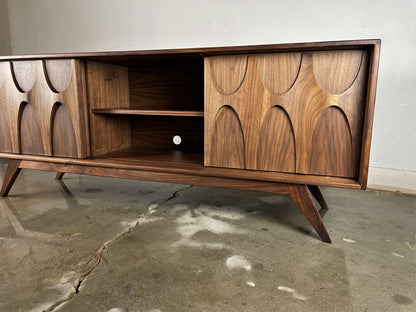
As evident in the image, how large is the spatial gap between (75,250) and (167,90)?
97 cm

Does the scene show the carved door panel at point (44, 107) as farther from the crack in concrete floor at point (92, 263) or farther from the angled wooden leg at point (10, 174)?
the crack in concrete floor at point (92, 263)

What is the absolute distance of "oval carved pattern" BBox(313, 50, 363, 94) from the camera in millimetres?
1047

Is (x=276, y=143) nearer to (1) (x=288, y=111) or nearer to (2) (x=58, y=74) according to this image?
(1) (x=288, y=111)

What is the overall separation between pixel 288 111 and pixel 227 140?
0.86 ft

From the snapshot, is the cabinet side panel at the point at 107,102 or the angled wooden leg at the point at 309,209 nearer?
the angled wooden leg at the point at 309,209

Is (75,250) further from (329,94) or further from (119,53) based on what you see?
(329,94)

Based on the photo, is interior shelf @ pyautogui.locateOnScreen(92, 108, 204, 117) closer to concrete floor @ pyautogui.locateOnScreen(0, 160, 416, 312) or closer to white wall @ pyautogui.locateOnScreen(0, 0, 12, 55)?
concrete floor @ pyautogui.locateOnScreen(0, 160, 416, 312)

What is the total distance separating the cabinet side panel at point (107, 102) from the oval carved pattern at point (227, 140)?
61cm

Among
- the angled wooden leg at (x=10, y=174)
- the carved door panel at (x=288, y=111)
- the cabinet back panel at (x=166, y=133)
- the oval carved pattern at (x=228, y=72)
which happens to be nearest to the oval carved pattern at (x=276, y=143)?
the carved door panel at (x=288, y=111)

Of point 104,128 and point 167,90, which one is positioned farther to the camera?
point 167,90

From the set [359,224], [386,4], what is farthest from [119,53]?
[386,4]

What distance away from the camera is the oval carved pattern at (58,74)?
1.38 meters

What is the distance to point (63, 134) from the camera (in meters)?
1.45

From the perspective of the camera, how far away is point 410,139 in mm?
1708
